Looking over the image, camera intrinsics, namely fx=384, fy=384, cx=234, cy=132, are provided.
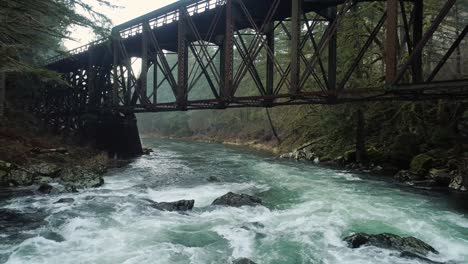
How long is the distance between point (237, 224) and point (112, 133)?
69.4 feet

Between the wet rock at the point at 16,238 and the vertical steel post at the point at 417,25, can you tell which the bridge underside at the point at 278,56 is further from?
the wet rock at the point at 16,238

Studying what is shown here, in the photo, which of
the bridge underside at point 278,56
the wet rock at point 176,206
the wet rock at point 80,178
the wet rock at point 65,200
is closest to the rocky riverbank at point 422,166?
the bridge underside at point 278,56

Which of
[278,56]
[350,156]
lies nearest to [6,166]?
[350,156]

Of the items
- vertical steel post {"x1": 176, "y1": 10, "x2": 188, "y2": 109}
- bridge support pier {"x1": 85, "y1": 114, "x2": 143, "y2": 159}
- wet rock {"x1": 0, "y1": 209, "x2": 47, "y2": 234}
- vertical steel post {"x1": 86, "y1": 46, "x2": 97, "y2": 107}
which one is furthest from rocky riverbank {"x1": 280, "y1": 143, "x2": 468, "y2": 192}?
vertical steel post {"x1": 86, "y1": 46, "x2": 97, "y2": 107}

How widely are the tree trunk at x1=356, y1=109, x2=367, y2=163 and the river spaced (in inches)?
198

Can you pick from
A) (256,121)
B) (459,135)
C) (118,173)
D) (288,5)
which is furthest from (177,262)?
(256,121)

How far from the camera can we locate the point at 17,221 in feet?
35.9

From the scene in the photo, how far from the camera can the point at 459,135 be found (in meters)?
19.1

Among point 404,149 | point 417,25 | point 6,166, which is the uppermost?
point 417,25

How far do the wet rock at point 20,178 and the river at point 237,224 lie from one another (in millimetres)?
2225

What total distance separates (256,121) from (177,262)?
1804 inches

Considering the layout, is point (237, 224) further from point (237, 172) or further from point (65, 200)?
point (237, 172)

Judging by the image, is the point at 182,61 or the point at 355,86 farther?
the point at 355,86

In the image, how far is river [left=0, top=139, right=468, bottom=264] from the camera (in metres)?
8.75
